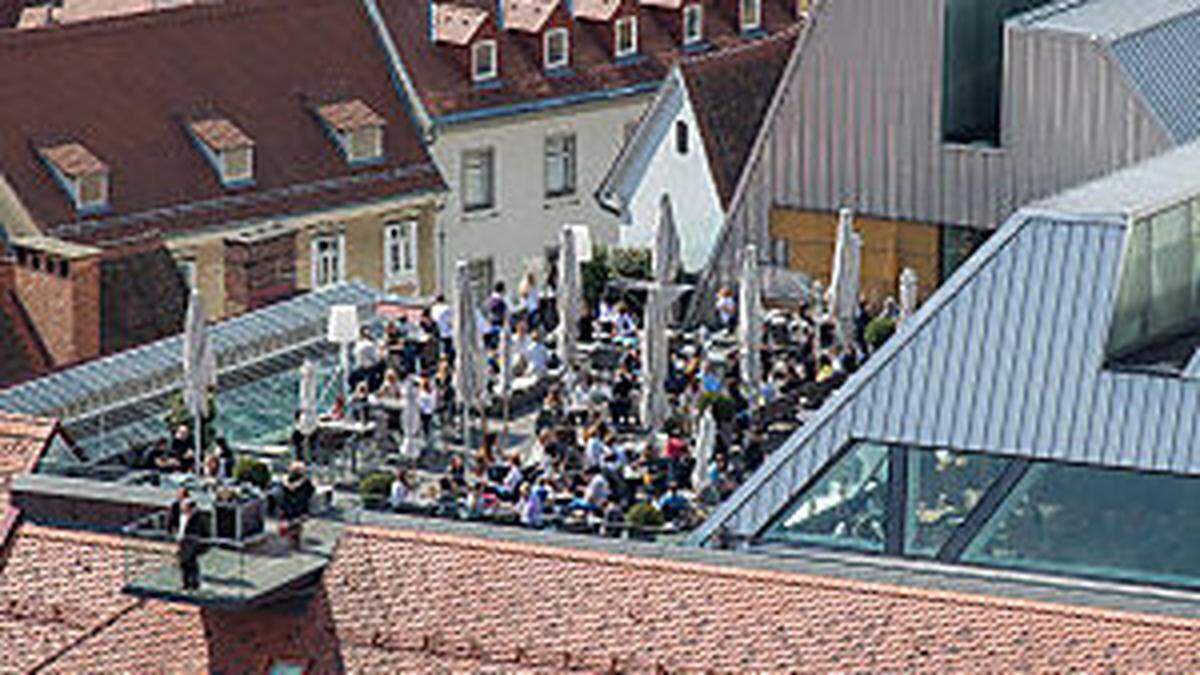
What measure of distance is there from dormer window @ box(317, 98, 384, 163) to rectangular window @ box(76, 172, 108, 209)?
720 cm

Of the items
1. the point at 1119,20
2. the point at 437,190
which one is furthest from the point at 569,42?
the point at 1119,20

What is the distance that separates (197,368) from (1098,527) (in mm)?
16153

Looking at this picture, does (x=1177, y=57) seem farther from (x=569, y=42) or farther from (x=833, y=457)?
(x=569, y=42)

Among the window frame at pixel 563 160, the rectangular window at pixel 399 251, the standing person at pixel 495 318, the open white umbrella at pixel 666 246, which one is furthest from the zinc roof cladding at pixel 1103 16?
the window frame at pixel 563 160

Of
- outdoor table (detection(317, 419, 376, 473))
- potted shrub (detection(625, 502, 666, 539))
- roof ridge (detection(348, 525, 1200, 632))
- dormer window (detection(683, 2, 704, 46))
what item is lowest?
roof ridge (detection(348, 525, 1200, 632))

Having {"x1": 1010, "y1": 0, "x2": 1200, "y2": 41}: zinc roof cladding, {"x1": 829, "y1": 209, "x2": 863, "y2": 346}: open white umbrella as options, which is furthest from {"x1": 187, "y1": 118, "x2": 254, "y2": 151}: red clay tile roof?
{"x1": 829, "y1": 209, "x2": 863, "y2": 346}: open white umbrella

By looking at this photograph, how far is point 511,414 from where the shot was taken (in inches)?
3447

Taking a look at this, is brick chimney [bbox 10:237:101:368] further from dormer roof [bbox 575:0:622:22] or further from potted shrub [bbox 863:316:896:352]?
dormer roof [bbox 575:0:622:22]

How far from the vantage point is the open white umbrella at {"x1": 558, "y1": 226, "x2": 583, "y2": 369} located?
86.9 metres

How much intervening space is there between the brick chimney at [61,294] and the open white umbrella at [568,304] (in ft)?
64.3

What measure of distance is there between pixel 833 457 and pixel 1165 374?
4.97m

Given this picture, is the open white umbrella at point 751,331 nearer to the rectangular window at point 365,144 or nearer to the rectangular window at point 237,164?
the rectangular window at point 237,164

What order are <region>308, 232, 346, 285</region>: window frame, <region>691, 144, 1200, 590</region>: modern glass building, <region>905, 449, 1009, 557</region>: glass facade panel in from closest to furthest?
1. <region>691, 144, 1200, 590</region>: modern glass building
2. <region>905, 449, 1009, 557</region>: glass facade panel
3. <region>308, 232, 346, 285</region>: window frame

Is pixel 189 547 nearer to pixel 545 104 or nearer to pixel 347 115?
pixel 347 115
